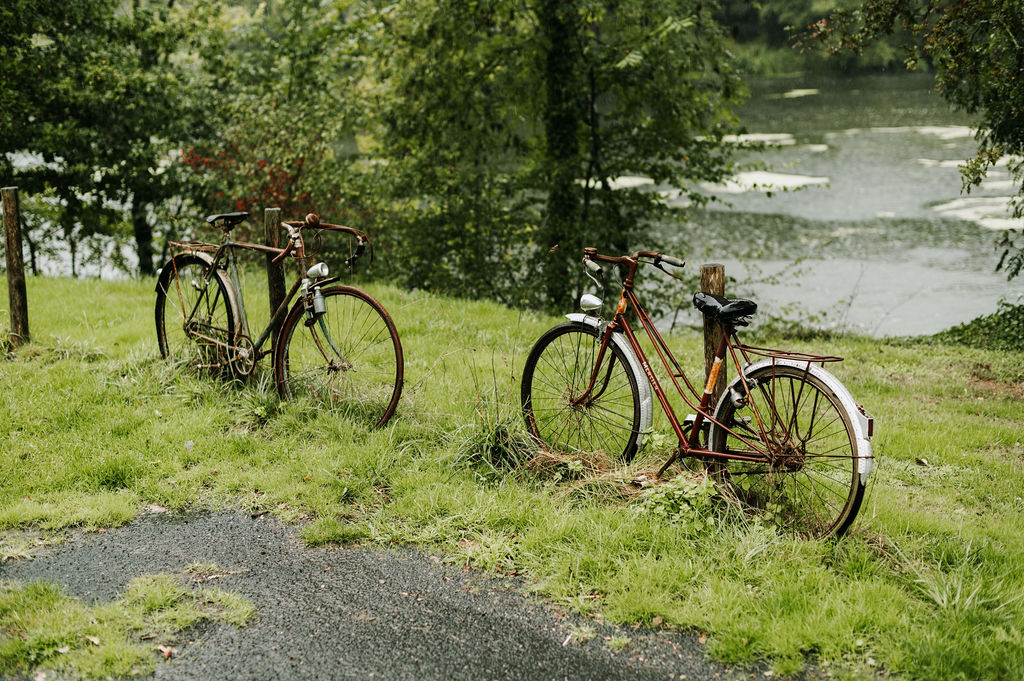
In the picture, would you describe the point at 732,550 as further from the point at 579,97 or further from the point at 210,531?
the point at 579,97

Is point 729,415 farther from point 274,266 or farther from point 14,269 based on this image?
point 14,269

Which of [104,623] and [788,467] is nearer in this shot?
[104,623]

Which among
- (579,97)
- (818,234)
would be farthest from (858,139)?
(579,97)

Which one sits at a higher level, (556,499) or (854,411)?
(854,411)

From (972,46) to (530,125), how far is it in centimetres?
565

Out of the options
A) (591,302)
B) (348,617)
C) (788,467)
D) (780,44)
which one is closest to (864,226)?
(591,302)

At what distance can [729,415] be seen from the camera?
151 inches

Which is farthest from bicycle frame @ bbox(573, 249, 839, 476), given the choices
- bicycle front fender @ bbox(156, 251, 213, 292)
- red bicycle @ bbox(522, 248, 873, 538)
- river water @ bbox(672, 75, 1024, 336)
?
river water @ bbox(672, 75, 1024, 336)

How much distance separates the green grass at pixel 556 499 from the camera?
3.10 meters

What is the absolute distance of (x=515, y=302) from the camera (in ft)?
35.5

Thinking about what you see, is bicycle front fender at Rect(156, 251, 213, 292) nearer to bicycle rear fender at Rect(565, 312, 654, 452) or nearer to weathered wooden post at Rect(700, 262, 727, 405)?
bicycle rear fender at Rect(565, 312, 654, 452)

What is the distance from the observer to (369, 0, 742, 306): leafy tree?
411 inches

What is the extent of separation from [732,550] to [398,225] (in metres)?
8.58

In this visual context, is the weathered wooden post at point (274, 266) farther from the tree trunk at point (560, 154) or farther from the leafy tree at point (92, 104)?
the leafy tree at point (92, 104)
